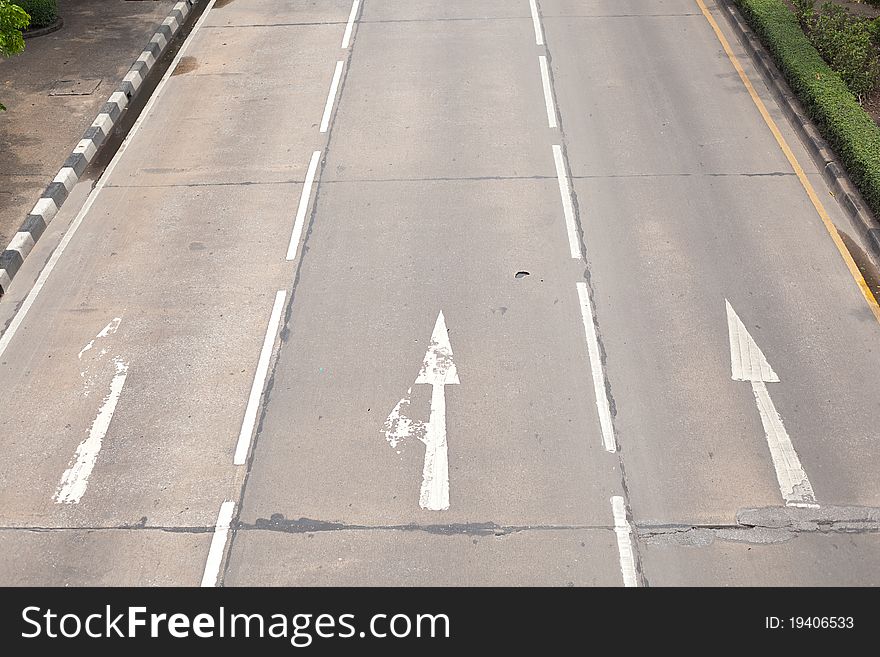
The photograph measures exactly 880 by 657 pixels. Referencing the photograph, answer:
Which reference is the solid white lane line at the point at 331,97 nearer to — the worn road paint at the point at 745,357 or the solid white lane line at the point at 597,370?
the solid white lane line at the point at 597,370

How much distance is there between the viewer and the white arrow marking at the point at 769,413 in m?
8.01

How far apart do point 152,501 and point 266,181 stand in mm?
5977

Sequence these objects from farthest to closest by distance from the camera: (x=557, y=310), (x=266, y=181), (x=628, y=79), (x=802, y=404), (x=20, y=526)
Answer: (x=628, y=79) < (x=266, y=181) < (x=557, y=310) < (x=802, y=404) < (x=20, y=526)

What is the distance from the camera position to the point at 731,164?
509 inches

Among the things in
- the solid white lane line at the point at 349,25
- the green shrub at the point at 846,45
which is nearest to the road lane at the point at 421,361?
the solid white lane line at the point at 349,25

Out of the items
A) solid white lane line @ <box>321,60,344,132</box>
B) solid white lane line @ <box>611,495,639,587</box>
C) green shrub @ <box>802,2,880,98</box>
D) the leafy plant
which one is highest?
the leafy plant

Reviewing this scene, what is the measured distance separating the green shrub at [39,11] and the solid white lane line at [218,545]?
13.4 meters

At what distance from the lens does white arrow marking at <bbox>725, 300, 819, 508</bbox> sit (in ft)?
26.3

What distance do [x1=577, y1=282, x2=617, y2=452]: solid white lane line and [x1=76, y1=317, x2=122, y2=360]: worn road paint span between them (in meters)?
5.26

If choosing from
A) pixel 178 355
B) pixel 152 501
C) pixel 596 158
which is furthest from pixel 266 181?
pixel 152 501

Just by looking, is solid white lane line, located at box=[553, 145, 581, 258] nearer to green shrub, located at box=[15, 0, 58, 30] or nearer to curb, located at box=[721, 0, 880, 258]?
curb, located at box=[721, 0, 880, 258]

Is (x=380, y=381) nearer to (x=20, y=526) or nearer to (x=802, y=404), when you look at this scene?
(x=20, y=526)

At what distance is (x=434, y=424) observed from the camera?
8789mm

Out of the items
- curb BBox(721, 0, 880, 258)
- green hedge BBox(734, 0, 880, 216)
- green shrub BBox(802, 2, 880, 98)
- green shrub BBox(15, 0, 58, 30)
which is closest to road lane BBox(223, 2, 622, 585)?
curb BBox(721, 0, 880, 258)
